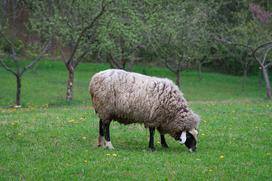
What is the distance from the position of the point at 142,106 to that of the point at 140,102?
0.12 m

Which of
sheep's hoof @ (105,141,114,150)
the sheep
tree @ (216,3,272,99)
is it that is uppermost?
tree @ (216,3,272,99)

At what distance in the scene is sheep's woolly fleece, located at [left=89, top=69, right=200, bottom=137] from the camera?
13.3 m

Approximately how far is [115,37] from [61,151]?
19311 mm

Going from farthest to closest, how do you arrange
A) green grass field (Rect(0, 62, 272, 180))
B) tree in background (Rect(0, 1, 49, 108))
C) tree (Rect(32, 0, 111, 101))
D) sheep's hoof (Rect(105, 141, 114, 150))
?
1. tree in background (Rect(0, 1, 49, 108))
2. tree (Rect(32, 0, 111, 101))
3. sheep's hoof (Rect(105, 141, 114, 150))
4. green grass field (Rect(0, 62, 272, 180))

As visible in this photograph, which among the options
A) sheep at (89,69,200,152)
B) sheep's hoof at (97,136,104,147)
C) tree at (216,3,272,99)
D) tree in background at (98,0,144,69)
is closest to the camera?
sheep at (89,69,200,152)

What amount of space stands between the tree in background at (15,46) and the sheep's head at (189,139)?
1549 cm

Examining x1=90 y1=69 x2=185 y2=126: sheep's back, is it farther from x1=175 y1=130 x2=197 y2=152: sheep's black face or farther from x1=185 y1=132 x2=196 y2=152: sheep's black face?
x1=185 y1=132 x2=196 y2=152: sheep's black face

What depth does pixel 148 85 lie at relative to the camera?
1348 cm

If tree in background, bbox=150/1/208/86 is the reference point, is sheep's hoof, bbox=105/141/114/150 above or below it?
below

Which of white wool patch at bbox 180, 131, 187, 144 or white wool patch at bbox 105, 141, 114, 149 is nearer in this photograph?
white wool patch at bbox 105, 141, 114, 149

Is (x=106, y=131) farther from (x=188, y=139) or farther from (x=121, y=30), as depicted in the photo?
(x=121, y=30)

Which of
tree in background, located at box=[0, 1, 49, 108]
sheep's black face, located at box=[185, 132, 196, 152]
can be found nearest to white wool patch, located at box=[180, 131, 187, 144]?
sheep's black face, located at box=[185, 132, 196, 152]

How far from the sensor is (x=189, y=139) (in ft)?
43.5

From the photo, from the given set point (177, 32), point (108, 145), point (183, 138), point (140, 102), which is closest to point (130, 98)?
point (140, 102)
